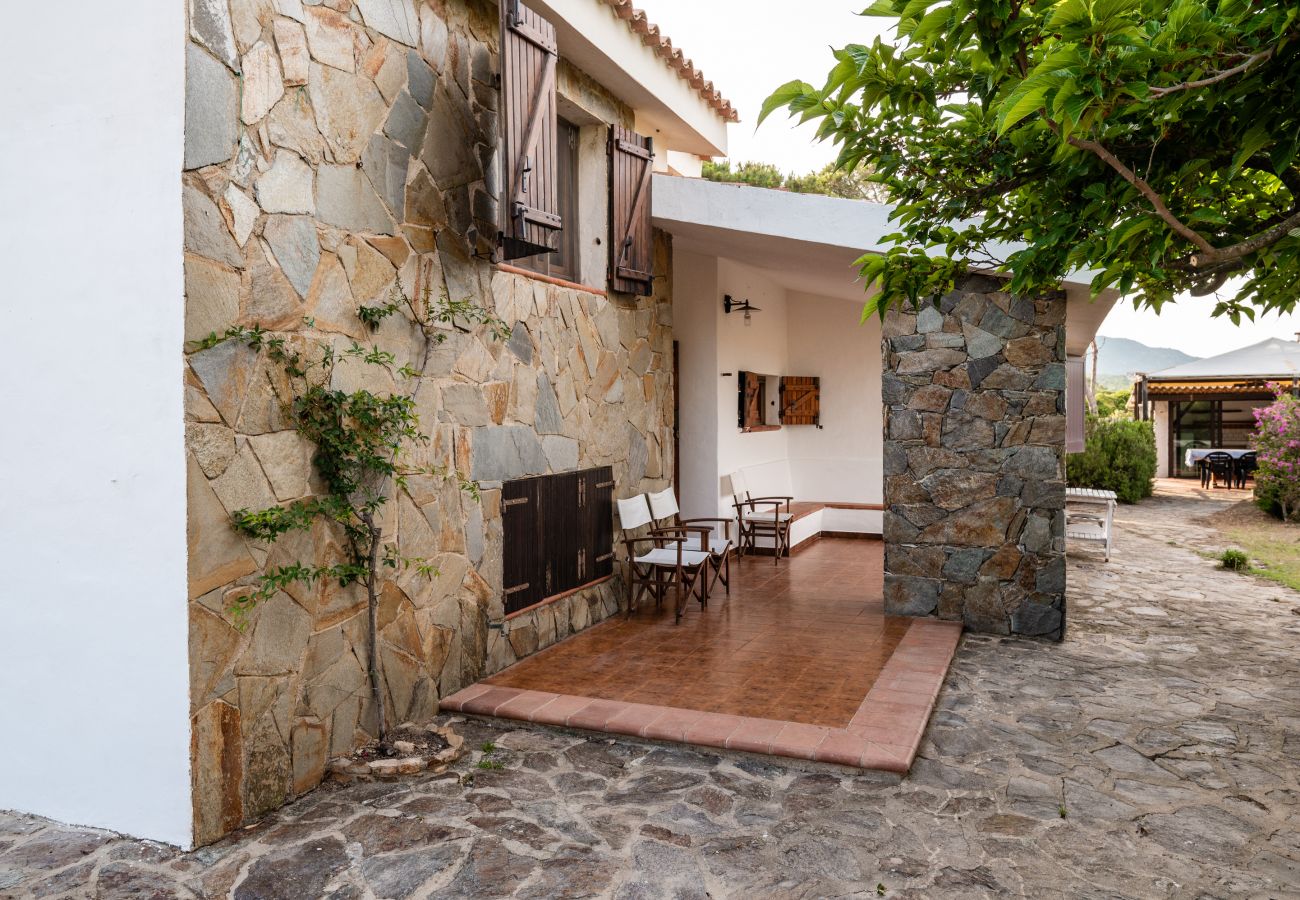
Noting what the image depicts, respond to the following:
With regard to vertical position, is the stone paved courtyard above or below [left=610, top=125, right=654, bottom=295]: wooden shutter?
below

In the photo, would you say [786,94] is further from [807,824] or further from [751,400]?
[751,400]

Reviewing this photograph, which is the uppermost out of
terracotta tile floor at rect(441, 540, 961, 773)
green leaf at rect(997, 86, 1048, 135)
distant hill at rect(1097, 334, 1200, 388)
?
distant hill at rect(1097, 334, 1200, 388)

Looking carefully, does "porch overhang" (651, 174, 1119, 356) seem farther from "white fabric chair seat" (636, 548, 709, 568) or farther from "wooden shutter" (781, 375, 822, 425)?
"wooden shutter" (781, 375, 822, 425)

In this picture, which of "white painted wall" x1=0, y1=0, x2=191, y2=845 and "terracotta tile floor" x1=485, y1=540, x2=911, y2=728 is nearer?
"white painted wall" x1=0, y1=0, x2=191, y2=845

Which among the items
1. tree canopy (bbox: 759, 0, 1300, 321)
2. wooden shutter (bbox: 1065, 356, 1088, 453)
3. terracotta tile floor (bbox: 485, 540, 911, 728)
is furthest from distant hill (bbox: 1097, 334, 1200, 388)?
tree canopy (bbox: 759, 0, 1300, 321)

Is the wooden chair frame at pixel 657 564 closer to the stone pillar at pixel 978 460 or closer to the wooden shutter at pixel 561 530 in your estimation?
the wooden shutter at pixel 561 530

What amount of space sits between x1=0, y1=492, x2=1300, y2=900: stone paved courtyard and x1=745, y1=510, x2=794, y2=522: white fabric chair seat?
419 cm

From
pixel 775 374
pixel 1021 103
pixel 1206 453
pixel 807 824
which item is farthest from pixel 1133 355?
pixel 1021 103

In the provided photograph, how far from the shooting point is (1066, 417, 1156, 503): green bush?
14844 millimetres

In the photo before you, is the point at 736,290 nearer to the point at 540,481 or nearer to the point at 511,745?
the point at 540,481

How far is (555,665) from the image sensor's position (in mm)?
5383

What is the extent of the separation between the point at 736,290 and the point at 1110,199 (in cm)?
691

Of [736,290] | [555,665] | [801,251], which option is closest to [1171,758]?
[555,665]

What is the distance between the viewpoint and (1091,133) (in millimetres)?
2119
